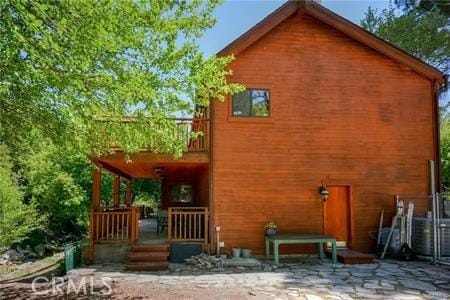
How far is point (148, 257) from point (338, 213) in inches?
225

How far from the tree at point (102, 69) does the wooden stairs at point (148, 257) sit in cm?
299

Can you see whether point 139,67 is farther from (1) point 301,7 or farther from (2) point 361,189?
(2) point 361,189

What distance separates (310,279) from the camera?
8.41 m

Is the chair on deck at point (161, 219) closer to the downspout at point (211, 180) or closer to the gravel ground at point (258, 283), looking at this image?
the downspout at point (211, 180)

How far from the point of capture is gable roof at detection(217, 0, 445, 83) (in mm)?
11297

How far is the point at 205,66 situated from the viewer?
295 inches

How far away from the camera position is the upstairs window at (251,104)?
11.5m

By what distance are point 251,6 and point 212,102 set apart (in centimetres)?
387

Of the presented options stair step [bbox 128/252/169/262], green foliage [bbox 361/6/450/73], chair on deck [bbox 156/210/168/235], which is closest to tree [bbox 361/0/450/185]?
green foliage [bbox 361/6/450/73]

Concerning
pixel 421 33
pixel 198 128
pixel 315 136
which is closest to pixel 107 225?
pixel 198 128

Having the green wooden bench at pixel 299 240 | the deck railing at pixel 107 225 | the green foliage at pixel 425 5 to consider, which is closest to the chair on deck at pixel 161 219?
the deck railing at pixel 107 225

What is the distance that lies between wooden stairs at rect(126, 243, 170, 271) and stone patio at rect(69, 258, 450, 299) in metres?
0.28

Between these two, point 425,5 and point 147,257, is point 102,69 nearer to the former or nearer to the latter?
point 147,257

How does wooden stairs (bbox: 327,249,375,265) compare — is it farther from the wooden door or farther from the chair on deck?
the chair on deck
